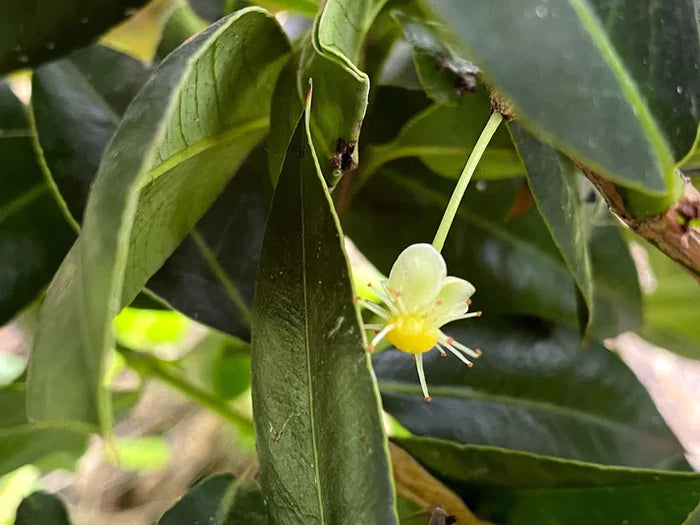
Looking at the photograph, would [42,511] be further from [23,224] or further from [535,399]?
[535,399]

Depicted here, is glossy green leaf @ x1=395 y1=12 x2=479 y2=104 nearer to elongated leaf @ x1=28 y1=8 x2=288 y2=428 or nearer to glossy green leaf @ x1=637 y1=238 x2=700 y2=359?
elongated leaf @ x1=28 y1=8 x2=288 y2=428

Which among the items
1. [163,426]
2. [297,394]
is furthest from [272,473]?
[163,426]

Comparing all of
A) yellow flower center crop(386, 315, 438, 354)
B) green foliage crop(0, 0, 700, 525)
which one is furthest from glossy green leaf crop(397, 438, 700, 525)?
yellow flower center crop(386, 315, 438, 354)

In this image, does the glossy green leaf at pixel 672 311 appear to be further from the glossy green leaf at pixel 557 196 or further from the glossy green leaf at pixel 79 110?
the glossy green leaf at pixel 79 110

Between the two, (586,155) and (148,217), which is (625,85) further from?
(148,217)

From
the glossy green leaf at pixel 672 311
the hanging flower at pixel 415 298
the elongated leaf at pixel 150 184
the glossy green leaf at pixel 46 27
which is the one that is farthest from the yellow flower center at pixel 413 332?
the glossy green leaf at pixel 672 311

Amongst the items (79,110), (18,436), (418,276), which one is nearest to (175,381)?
Result: (18,436)
